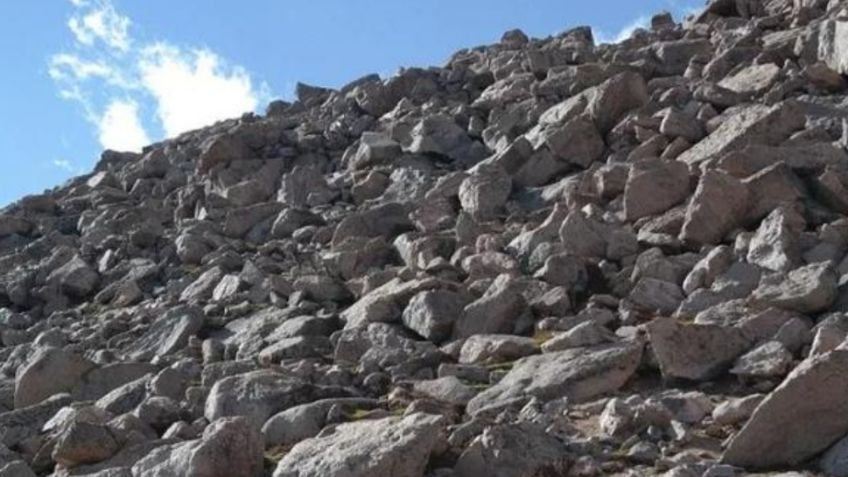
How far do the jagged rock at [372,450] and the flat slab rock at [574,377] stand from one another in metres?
1.52

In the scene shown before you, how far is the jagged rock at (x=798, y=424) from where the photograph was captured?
10852 mm

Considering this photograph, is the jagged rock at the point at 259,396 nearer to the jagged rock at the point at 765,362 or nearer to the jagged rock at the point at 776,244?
the jagged rock at the point at 765,362

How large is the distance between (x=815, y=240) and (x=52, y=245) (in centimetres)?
1874

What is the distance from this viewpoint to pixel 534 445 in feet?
37.6

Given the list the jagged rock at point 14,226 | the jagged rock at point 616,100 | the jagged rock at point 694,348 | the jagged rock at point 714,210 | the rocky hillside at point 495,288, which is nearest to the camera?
the rocky hillside at point 495,288

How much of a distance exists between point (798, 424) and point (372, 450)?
3605mm

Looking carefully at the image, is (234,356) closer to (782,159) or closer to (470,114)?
(782,159)

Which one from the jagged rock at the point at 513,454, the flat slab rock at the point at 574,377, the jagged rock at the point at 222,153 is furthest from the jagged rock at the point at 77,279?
the jagged rock at the point at 513,454

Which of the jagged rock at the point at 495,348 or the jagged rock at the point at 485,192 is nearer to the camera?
the jagged rock at the point at 495,348

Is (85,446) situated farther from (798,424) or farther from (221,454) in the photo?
(798,424)

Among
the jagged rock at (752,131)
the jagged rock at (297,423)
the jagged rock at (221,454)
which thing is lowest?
the jagged rock at (221,454)

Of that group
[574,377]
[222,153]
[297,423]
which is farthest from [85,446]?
[222,153]

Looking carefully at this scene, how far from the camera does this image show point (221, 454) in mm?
12023

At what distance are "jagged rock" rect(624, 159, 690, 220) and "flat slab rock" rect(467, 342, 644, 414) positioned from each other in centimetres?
471
